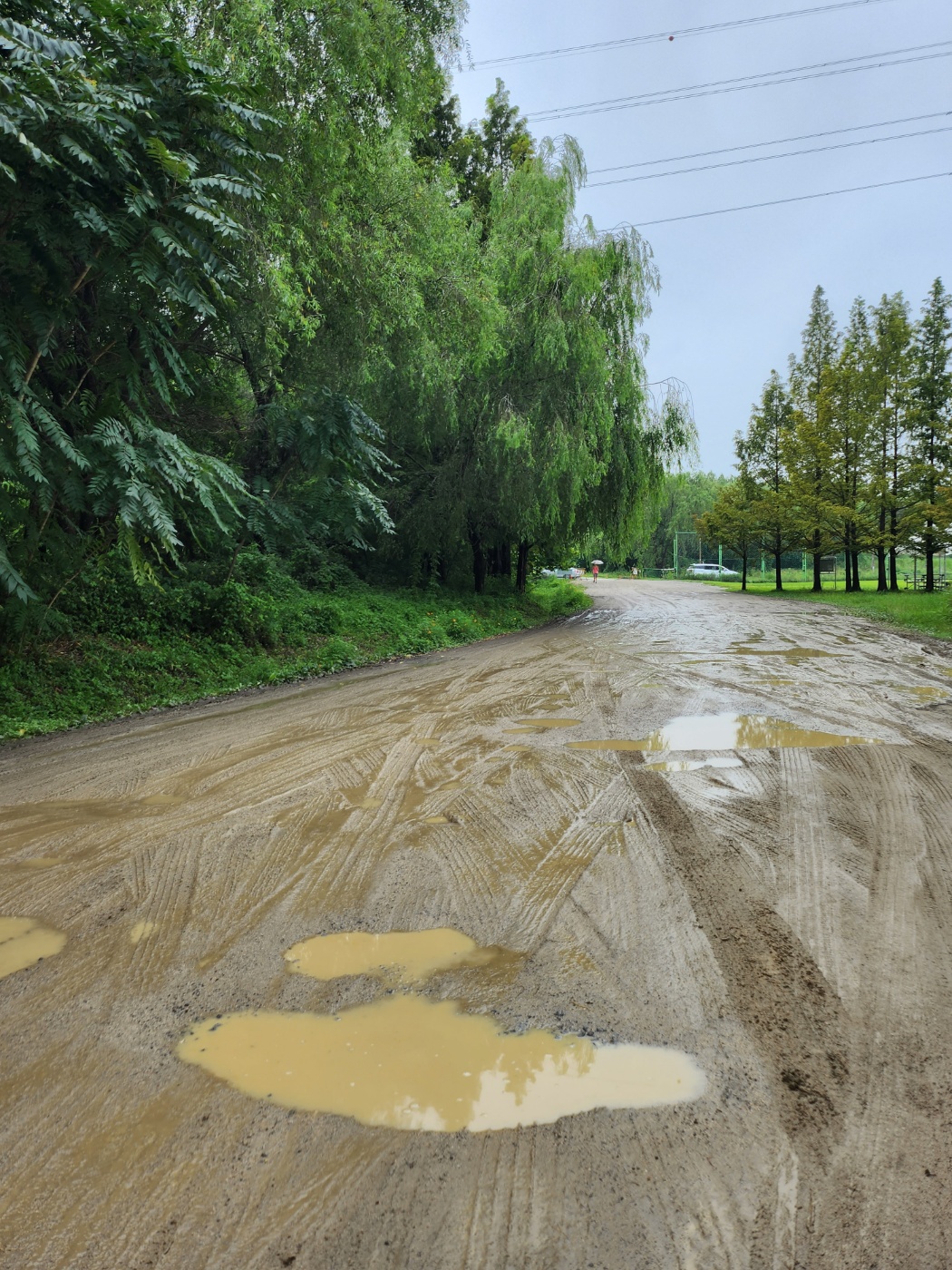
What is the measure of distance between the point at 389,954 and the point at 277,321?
7342 mm

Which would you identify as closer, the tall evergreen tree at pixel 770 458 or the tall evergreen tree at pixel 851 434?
the tall evergreen tree at pixel 851 434

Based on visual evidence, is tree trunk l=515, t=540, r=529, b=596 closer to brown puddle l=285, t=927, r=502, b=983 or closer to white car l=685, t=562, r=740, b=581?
brown puddle l=285, t=927, r=502, b=983

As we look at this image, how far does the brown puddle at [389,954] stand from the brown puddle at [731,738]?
9.67ft

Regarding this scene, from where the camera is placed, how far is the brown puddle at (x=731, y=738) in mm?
5539

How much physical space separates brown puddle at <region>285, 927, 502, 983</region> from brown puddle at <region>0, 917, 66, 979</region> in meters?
0.90

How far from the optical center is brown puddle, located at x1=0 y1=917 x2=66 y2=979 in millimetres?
2660

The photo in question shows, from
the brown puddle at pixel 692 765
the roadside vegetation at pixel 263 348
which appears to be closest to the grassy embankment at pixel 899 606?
the roadside vegetation at pixel 263 348

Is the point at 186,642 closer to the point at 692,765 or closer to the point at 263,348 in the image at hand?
the point at 263,348

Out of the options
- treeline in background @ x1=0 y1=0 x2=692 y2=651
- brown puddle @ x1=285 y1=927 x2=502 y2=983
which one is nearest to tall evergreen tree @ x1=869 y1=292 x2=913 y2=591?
treeline in background @ x1=0 y1=0 x2=692 y2=651

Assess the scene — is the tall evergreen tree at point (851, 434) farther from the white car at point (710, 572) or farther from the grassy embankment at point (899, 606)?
A: the white car at point (710, 572)

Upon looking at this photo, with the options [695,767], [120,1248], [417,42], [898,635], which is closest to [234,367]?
[417,42]

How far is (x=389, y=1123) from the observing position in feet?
6.24

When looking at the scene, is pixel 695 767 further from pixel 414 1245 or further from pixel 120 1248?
pixel 120 1248

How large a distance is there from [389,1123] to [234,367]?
36.7ft
